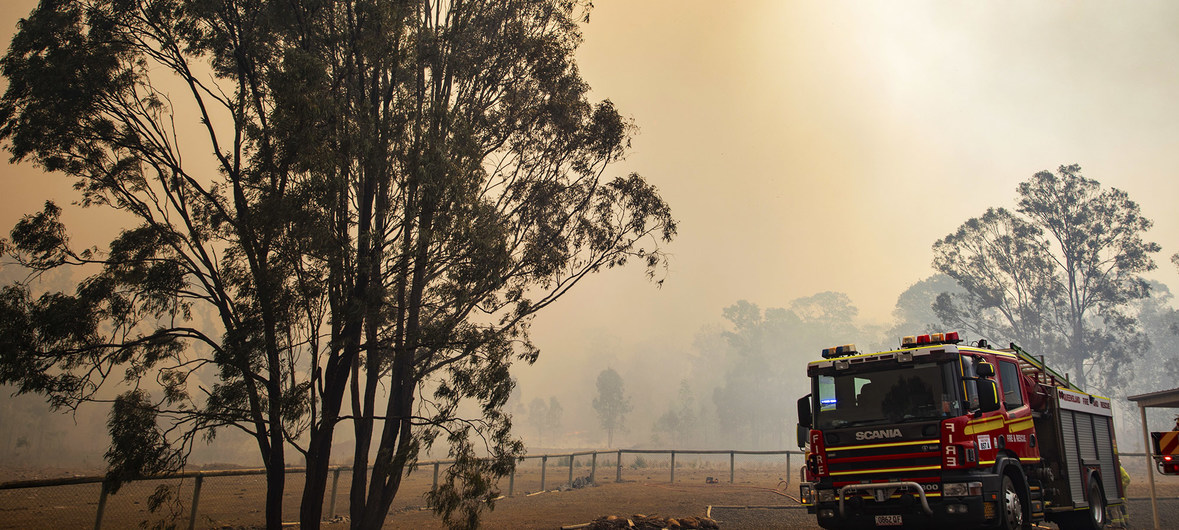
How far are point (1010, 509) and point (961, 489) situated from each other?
1.15 meters

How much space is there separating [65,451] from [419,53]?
7520 centimetres

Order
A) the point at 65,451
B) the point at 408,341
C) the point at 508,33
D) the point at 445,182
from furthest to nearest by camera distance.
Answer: the point at 65,451 < the point at 508,33 < the point at 408,341 < the point at 445,182

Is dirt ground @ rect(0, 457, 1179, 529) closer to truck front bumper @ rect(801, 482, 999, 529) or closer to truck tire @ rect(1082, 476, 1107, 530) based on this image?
truck tire @ rect(1082, 476, 1107, 530)

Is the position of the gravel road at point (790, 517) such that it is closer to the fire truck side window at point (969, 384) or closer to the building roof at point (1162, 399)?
the building roof at point (1162, 399)

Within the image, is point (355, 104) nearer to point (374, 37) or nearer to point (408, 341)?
point (374, 37)

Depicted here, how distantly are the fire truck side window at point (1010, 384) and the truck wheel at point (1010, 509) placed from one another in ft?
4.03

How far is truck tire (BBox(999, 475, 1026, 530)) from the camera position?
372 inches

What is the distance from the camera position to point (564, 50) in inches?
672

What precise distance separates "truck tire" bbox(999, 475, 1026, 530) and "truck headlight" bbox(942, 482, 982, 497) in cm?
59

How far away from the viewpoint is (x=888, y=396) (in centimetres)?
1041

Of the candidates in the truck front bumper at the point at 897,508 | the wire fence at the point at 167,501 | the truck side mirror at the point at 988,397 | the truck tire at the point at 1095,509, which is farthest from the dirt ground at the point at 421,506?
the truck side mirror at the point at 988,397

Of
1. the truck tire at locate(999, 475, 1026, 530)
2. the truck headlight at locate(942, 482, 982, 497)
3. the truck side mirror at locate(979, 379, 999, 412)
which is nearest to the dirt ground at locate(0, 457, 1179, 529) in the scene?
the truck tire at locate(999, 475, 1026, 530)

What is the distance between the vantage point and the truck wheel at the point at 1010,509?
9.47 meters

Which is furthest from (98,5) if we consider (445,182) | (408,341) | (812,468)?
(812,468)
